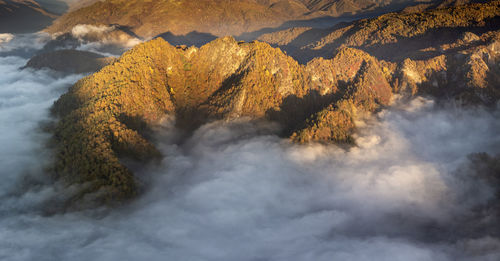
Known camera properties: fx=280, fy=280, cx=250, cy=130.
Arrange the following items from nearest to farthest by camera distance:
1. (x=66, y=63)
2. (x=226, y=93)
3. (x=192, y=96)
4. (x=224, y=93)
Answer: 1. (x=226, y=93)
2. (x=224, y=93)
3. (x=192, y=96)
4. (x=66, y=63)

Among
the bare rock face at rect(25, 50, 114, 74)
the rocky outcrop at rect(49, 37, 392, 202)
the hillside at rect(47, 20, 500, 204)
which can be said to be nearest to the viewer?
the hillside at rect(47, 20, 500, 204)

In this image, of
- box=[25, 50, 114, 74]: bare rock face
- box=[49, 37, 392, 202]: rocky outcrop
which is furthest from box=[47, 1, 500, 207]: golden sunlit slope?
box=[25, 50, 114, 74]: bare rock face

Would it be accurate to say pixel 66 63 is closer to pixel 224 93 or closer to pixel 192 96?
pixel 192 96

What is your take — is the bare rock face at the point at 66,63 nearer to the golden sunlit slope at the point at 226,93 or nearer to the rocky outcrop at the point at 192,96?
the golden sunlit slope at the point at 226,93

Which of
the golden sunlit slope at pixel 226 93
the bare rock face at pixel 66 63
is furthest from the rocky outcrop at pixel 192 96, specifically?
the bare rock face at pixel 66 63

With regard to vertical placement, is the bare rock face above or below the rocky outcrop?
above

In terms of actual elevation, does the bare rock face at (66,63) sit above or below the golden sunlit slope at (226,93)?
above

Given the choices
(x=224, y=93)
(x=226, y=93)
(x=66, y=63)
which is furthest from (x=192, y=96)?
(x=66, y=63)

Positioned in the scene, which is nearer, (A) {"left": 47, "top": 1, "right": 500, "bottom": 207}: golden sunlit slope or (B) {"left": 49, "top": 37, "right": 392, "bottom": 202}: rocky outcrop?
(A) {"left": 47, "top": 1, "right": 500, "bottom": 207}: golden sunlit slope

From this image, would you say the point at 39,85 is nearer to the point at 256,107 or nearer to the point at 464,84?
the point at 256,107

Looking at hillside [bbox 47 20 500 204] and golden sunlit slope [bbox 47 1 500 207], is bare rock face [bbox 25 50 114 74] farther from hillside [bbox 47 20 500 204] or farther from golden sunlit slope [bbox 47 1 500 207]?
hillside [bbox 47 20 500 204]

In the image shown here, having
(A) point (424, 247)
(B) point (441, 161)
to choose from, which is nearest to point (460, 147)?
(B) point (441, 161)
